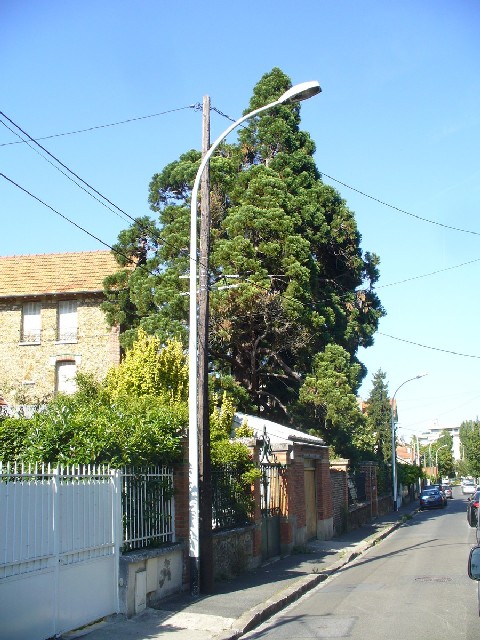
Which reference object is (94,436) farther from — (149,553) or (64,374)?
(64,374)

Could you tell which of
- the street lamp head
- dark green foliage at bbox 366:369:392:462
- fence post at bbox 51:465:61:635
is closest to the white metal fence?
fence post at bbox 51:465:61:635

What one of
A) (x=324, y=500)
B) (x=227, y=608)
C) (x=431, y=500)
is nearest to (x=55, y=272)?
(x=324, y=500)

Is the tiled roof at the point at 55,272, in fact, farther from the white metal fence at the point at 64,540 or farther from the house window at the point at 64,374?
the white metal fence at the point at 64,540

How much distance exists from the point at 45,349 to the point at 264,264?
428 inches

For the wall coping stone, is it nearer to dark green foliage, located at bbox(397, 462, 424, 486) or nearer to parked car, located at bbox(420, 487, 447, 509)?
parked car, located at bbox(420, 487, 447, 509)

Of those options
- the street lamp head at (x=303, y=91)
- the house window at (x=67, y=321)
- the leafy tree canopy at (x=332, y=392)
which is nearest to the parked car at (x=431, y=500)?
the leafy tree canopy at (x=332, y=392)

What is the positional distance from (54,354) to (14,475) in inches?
894

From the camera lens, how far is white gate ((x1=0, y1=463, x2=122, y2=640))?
864 cm

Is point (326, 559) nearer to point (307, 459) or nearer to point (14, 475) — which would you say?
point (307, 459)

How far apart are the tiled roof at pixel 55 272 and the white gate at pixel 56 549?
20.6m

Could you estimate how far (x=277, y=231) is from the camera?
84.0 ft

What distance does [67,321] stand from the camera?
31.3 meters

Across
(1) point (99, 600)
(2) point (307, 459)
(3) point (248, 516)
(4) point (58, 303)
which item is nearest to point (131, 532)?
(1) point (99, 600)

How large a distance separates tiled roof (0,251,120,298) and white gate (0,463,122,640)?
20.6 m
